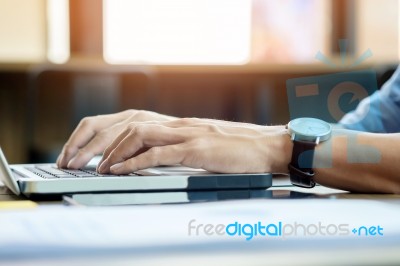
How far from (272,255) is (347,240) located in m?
0.05

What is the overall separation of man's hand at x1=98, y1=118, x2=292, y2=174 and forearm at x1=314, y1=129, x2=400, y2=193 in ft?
0.10

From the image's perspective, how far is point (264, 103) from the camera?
9.54 ft

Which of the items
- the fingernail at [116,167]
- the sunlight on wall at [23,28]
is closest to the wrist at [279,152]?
the fingernail at [116,167]

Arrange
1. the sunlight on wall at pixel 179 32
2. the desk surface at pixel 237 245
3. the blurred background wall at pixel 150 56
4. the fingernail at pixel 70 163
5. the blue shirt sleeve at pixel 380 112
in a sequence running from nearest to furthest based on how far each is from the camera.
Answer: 1. the desk surface at pixel 237 245
2. the fingernail at pixel 70 163
3. the blue shirt sleeve at pixel 380 112
4. the blurred background wall at pixel 150 56
5. the sunlight on wall at pixel 179 32

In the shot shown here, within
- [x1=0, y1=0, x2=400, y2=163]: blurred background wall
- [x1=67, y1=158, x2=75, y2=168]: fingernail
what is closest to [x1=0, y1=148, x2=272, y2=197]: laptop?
[x1=67, y1=158, x2=75, y2=168]: fingernail

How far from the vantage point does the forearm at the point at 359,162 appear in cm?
55

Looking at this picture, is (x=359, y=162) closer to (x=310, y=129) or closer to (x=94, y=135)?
(x=310, y=129)

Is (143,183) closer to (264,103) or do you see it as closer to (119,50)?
(264,103)

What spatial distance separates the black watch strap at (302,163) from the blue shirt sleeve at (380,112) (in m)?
0.44

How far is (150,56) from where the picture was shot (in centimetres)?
305

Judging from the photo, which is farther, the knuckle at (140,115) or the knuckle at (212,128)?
the knuckle at (140,115)

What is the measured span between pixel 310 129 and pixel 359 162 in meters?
0.05

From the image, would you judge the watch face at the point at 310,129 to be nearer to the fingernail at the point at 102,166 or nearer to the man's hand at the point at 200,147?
the man's hand at the point at 200,147

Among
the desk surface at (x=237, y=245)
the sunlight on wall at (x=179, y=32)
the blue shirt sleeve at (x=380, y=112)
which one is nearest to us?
the desk surface at (x=237, y=245)
